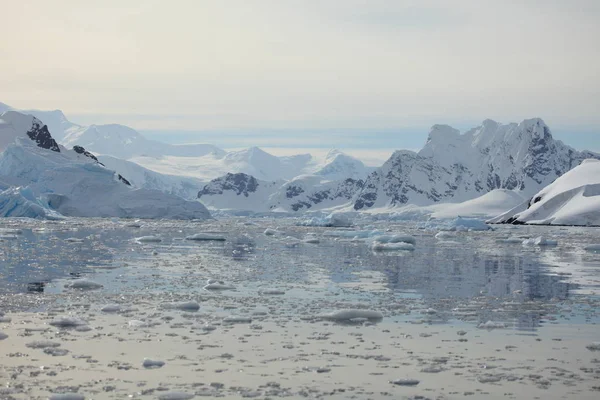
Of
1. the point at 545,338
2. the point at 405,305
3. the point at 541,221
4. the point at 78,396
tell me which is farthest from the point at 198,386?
the point at 541,221

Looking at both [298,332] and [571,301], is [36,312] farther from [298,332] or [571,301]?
[571,301]

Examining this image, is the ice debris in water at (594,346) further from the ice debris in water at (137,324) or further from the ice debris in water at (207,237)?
the ice debris in water at (207,237)

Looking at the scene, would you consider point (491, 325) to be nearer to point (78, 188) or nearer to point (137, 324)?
point (137, 324)

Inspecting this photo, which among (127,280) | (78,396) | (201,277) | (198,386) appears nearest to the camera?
(78,396)

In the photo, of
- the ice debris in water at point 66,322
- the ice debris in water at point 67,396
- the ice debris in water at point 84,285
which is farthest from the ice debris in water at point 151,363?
the ice debris in water at point 84,285

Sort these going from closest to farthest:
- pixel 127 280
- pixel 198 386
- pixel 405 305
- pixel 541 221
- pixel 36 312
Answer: pixel 198 386
pixel 36 312
pixel 405 305
pixel 127 280
pixel 541 221
